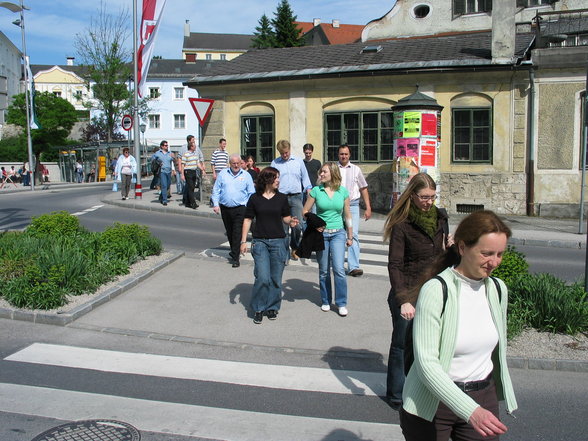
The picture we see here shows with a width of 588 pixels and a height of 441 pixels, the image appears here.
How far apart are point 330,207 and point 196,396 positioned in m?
3.12

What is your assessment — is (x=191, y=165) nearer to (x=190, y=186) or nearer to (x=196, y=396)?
(x=190, y=186)

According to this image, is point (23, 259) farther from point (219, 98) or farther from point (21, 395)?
point (219, 98)

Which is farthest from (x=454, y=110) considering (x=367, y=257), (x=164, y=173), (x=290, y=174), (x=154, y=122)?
(x=154, y=122)

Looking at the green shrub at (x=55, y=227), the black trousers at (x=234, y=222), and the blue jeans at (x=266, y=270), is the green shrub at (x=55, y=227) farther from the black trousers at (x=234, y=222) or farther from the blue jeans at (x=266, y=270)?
the blue jeans at (x=266, y=270)

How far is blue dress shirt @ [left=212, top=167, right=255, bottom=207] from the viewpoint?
969 centimetres

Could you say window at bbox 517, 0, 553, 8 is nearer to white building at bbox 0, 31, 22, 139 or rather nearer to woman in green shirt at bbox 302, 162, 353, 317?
woman in green shirt at bbox 302, 162, 353, 317

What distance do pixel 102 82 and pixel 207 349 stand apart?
133ft

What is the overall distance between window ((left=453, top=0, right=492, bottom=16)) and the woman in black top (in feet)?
75.0

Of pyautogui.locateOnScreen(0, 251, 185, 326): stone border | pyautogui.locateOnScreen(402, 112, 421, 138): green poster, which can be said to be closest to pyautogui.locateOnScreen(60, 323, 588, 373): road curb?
pyautogui.locateOnScreen(0, 251, 185, 326): stone border

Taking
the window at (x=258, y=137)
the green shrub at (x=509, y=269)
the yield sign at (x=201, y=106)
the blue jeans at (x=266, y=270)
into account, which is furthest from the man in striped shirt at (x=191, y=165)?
the green shrub at (x=509, y=269)

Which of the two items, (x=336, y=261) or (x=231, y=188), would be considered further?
(x=231, y=188)

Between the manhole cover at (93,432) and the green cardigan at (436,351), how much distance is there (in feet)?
7.70

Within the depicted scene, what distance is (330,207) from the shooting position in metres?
7.39

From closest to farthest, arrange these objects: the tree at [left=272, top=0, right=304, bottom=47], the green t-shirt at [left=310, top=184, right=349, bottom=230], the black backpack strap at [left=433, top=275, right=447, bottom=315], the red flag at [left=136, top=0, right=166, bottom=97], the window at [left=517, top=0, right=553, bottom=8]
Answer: the black backpack strap at [left=433, top=275, right=447, bottom=315] < the green t-shirt at [left=310, top=184, right=349, bottom=230] < the red flag at [left=136, top=0, right=166, bottom=97] < the window at [left=517, top=0, right=553, bottom=8] < the tree at [left=272, top=0, right=304, bottom=47]
